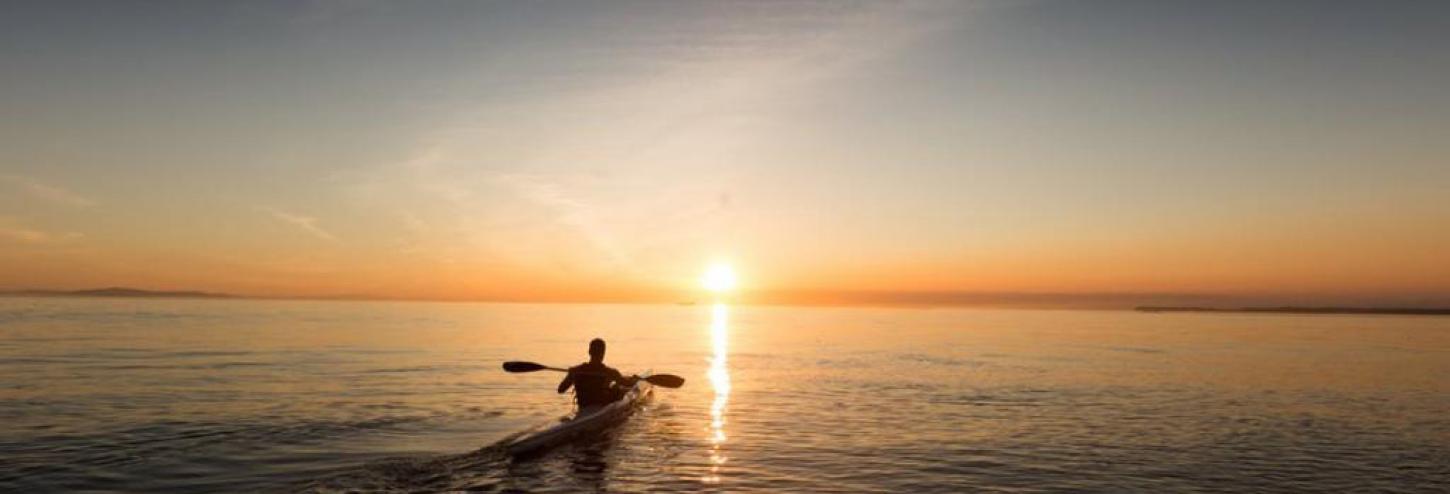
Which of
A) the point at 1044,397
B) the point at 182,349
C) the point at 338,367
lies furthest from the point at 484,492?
the point at 182,349

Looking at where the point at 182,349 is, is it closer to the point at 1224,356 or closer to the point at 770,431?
the point at 770,431

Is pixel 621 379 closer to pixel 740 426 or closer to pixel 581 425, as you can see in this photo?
pixel 740 426

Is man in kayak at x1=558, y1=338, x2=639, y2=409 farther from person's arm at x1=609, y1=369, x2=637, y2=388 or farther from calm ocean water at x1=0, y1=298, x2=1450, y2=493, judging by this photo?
calm ocean water at x1=0, y1=298, x2=1450, y2=493

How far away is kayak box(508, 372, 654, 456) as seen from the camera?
20609 millimetres

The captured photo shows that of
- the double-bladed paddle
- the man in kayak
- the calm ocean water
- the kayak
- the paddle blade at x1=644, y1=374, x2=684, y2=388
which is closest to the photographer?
the calm ocean water

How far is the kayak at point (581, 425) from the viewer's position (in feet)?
67.6

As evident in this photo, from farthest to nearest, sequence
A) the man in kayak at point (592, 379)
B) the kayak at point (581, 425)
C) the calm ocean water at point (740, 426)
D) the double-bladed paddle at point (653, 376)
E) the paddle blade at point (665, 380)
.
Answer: the paddle blade at point (665, 380)
the double-bladed paddle at point (653, 376)
the man in kayak at point (592, 379)
the kayak at point (581, 425)
the calm ocean water at point (740, 426)

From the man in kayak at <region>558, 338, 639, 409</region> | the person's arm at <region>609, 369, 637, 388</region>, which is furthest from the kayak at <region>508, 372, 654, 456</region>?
the man in kayak at <region>558, 338, 639, 409</region>

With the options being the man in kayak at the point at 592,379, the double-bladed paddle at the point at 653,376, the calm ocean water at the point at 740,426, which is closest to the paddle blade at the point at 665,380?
the double-bladed paddle at the point at 653,376

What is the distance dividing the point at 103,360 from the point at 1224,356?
224ft

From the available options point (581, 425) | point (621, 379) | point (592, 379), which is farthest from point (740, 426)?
point (581, 425)

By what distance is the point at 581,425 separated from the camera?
23.8 meters

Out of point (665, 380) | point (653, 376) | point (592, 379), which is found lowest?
point (665, 380)

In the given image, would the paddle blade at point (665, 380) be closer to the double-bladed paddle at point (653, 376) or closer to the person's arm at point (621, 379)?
the double-bladed paddle at point (653, 376)
